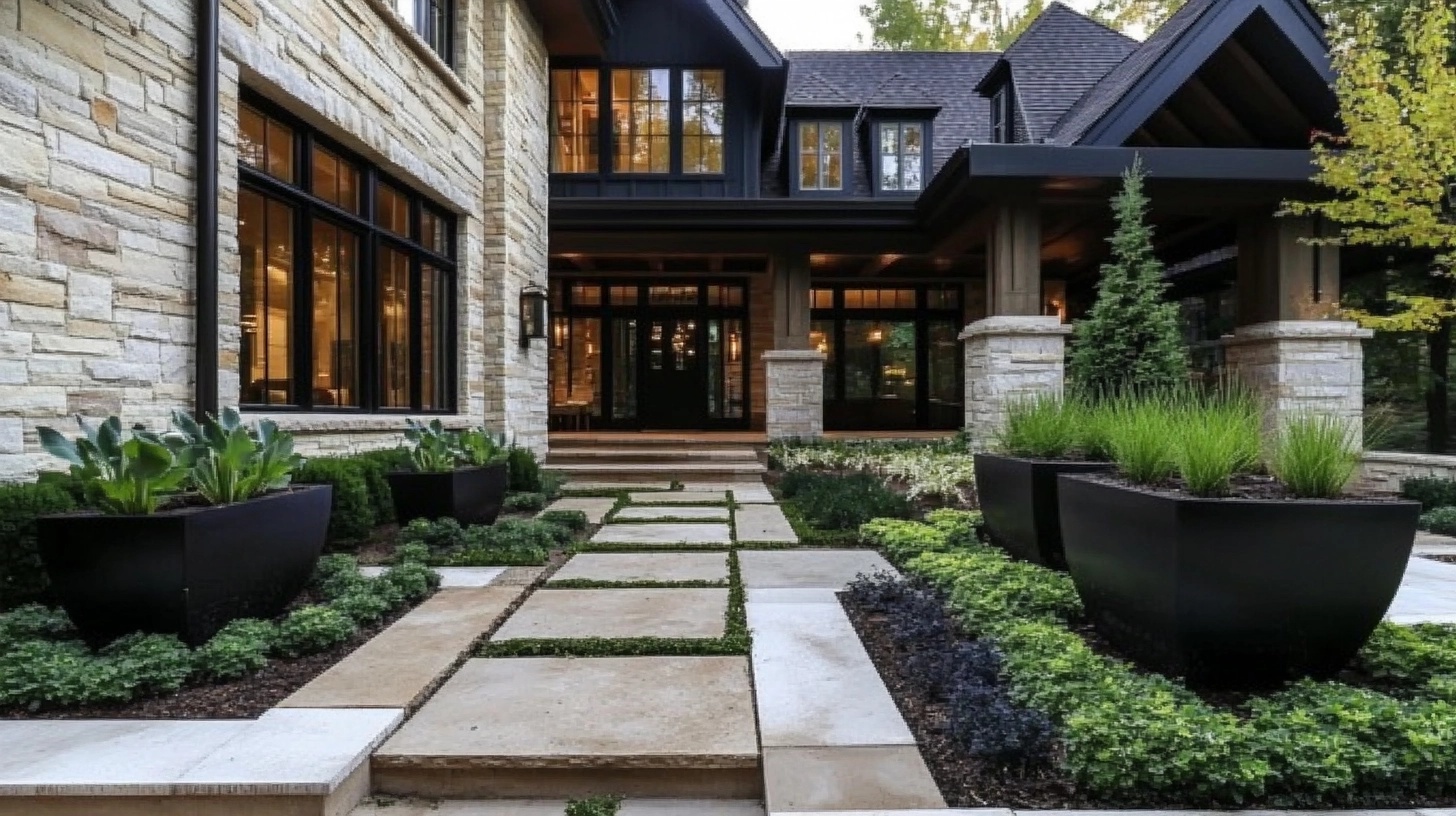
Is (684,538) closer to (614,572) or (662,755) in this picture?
(614,572)

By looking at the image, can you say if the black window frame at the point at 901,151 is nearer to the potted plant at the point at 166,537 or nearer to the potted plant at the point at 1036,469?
the potted plant at the point at 1036,469

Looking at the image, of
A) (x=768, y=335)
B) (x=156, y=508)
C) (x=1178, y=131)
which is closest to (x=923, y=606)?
(x=156, y=508)

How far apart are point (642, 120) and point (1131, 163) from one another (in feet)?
22.7

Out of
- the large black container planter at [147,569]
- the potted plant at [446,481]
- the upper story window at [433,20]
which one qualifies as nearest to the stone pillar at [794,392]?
the upper story window at [433,20]

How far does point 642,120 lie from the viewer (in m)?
12.1

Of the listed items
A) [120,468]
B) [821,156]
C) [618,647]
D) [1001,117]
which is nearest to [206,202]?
[120,468]

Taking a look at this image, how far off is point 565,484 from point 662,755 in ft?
22.8

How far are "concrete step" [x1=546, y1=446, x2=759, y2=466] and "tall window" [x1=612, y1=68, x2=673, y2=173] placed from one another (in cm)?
445

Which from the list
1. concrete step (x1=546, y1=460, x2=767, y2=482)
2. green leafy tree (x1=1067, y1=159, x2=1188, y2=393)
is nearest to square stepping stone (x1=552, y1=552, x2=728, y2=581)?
green leafy tree (x1=1067, y1=159, x2=1188, y2=393)

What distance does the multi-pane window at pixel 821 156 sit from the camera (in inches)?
487

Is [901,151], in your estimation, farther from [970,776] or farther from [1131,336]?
[970,776]

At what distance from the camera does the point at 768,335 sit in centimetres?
1430

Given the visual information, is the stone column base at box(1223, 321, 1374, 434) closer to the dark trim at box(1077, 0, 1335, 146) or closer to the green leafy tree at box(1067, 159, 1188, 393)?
the dark trim at box(1077, 0, 1335, 146)

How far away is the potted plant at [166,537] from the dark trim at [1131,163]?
24.3 ft
